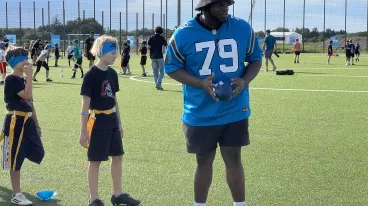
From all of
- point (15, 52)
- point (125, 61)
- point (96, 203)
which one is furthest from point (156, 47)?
point (96, 203)

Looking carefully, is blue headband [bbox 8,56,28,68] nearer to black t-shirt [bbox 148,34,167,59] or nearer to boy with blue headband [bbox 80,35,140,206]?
boy with blue headband [bbox 80,35,140,206]

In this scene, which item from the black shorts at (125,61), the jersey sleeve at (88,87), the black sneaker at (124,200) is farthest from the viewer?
the black shorts at (125,61)

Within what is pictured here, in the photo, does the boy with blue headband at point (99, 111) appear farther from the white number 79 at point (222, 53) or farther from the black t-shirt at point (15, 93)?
the white number 79 at point (222, 53)

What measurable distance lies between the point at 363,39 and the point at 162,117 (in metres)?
54.6

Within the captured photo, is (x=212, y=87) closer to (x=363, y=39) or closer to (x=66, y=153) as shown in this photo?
(x=66, y=153)

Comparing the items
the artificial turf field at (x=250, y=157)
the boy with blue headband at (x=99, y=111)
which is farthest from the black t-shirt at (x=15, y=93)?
the artificial turf field at (x=250, y=157)

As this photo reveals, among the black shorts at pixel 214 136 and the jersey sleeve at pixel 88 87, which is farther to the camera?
the jersey sleeve at pixel 88 87

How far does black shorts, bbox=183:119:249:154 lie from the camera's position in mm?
4648

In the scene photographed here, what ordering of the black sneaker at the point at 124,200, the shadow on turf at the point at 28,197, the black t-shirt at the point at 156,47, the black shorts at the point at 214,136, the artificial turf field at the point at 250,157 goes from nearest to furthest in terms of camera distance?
the black shorts at the point at 214,136 < the black sneaker at the point at 124,200 < the shadow on turf at the point at 28,197 < the artificial turf field at the point at 250,157 < the black t-shirt at the point at 156,47

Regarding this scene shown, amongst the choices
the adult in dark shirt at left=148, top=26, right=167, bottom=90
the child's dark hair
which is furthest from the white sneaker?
the adult in dark shirt at left=148, top=26, right=167, bottom=90

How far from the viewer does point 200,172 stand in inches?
191

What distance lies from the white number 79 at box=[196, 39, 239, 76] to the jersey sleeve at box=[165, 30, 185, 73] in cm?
17

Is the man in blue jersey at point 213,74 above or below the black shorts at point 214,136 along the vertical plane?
above

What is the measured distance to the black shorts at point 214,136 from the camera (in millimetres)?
4648
